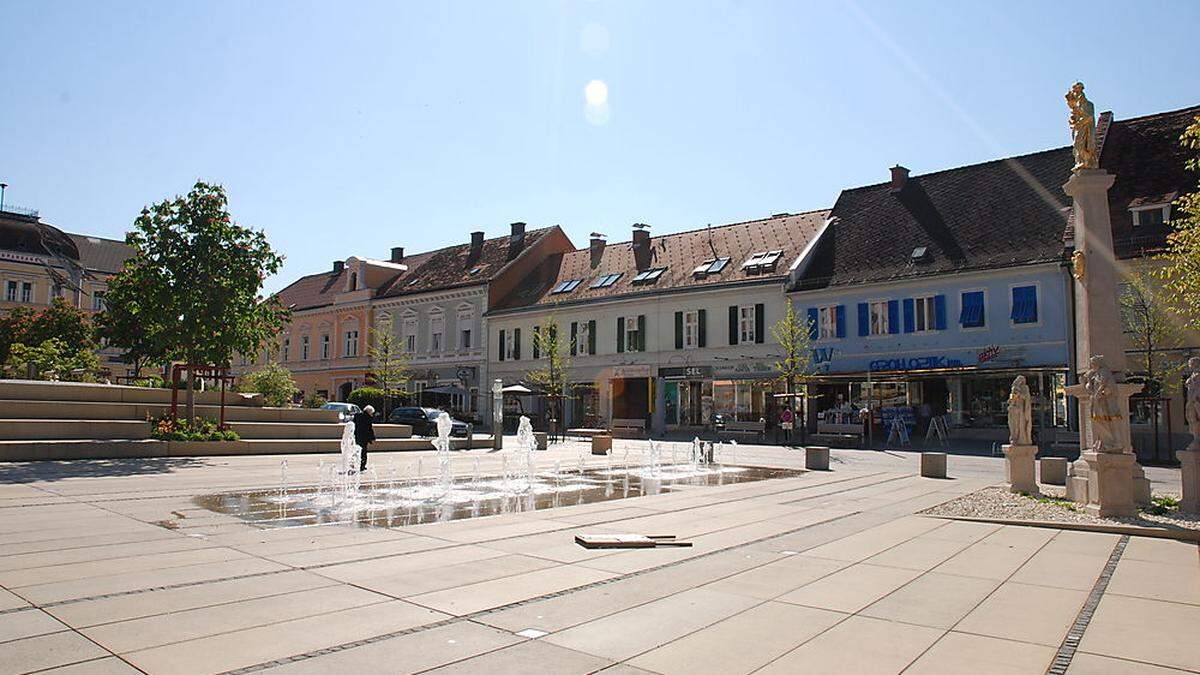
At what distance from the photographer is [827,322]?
37.9 metres

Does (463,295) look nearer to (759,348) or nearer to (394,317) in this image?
(394,317)

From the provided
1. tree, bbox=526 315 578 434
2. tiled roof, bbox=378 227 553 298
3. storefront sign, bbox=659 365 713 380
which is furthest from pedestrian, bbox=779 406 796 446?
tiled roof, bbox=378 227 553 298

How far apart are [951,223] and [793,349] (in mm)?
9108

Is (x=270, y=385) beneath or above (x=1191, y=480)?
above

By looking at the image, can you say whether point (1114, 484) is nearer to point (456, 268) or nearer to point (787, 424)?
point (787, 424)

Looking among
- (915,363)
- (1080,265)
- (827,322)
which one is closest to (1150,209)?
(915,363)


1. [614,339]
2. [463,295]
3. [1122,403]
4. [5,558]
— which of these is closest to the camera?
[5,558]

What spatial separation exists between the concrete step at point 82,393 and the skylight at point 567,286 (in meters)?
25.7

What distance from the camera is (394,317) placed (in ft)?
193

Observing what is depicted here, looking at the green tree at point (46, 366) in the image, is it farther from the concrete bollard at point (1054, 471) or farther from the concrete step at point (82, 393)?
the concrete bollard at point (1054, 471)

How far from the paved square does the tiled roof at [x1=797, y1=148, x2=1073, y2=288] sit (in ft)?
84.7

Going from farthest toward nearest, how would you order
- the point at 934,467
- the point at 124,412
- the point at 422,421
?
1. the point at 422,421
2. the point at 124,412
3. the point at 934,467

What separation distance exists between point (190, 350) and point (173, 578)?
17.0 metres

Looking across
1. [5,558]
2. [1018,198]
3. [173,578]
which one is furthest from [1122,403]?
[1018,198]
